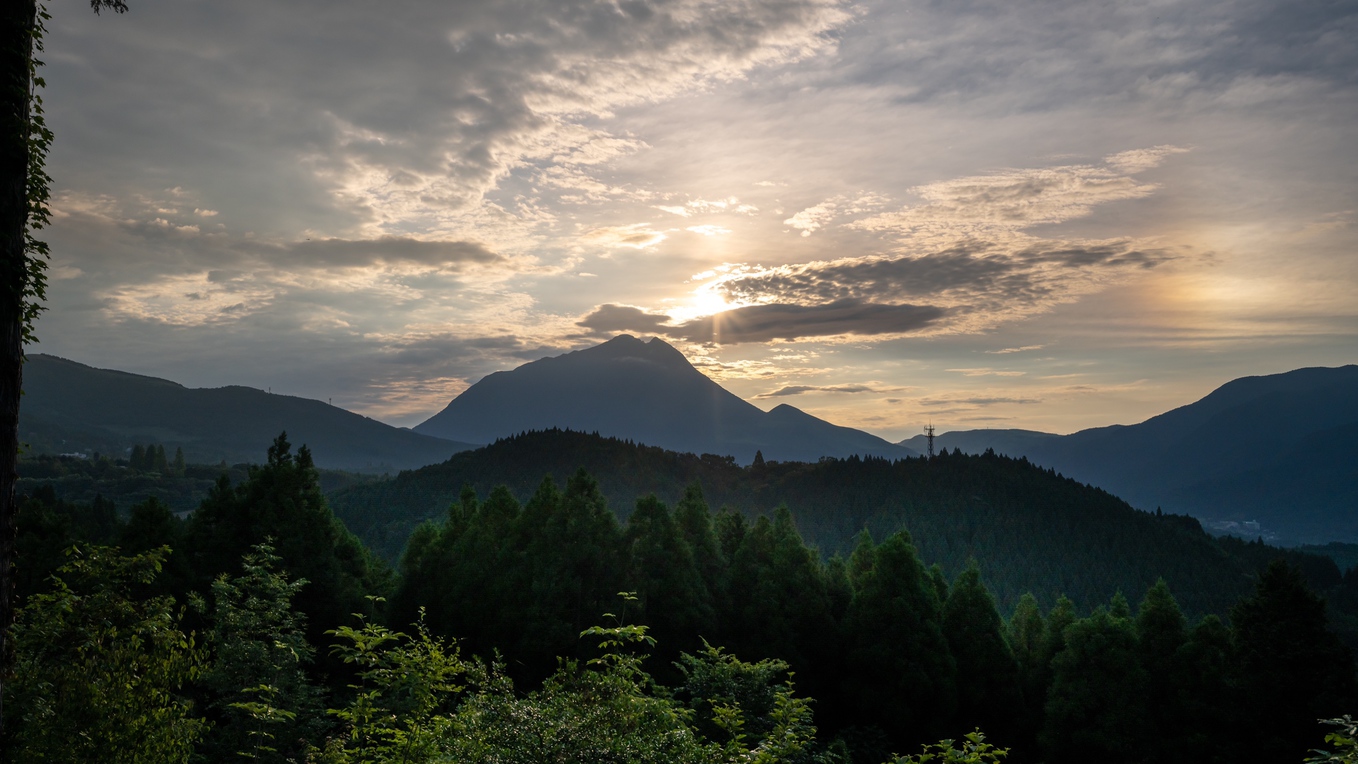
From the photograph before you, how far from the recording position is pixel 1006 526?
527 feet

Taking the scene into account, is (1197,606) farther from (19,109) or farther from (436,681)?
(19,109)

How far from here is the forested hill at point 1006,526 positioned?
136375 millimetres

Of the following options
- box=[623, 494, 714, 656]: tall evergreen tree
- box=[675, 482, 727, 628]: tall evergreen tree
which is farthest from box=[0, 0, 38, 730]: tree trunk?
box=[675, 482, 727, 628]: tall evergreen tree

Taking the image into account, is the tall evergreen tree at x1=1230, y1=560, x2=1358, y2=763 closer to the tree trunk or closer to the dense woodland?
the dense woodland

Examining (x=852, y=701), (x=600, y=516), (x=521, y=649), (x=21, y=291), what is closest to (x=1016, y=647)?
(x=852, y=701)

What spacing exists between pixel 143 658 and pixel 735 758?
10.8m

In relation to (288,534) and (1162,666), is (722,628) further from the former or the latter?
(288,534)

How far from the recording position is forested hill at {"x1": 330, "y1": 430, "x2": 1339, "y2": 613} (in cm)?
13638

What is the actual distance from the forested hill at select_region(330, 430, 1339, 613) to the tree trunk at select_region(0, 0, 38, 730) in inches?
4133

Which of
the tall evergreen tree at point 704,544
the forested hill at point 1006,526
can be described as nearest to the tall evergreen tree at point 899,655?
the tall evergreen tree at point 704,544

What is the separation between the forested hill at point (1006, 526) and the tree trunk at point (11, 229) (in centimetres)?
10497

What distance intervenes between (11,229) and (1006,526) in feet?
573

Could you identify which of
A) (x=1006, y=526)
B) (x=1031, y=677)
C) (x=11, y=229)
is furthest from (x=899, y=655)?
(x=1006, y=526)

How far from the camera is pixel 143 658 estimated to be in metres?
13.4
